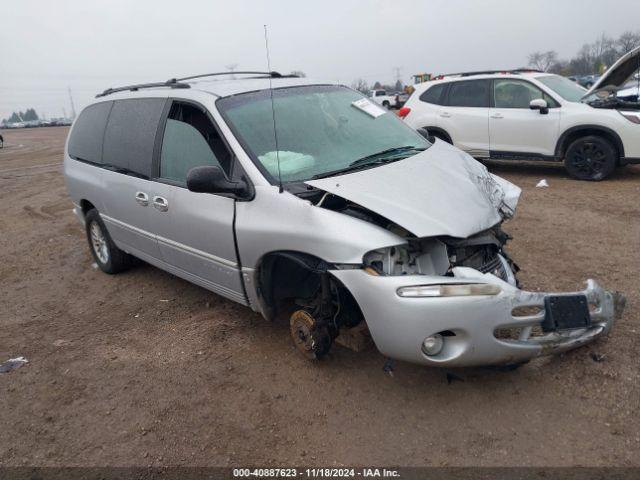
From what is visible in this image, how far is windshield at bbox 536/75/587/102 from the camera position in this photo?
321 inches

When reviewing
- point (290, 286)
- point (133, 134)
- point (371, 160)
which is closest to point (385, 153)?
point (371, 160)

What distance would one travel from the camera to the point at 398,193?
2.99 metres

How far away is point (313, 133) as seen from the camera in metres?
3.69

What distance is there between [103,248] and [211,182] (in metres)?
2.91

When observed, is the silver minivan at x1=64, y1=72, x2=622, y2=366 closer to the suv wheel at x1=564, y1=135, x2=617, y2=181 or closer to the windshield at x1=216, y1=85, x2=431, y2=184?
the windshield at x1=216, y1=85, x2=431, y2=184

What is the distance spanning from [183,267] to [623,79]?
7538 millimetres

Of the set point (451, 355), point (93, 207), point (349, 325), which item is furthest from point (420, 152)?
point (93, 207)

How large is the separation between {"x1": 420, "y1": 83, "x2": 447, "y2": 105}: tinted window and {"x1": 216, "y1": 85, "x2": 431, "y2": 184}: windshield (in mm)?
5510

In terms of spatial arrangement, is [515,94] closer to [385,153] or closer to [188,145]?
[385,153]

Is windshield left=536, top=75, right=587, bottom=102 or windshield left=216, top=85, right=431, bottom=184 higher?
windshield left=216, top=85, right=431, bottom=184

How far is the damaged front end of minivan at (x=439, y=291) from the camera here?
8.64ft

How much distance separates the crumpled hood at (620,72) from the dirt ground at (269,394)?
3748 millimetres

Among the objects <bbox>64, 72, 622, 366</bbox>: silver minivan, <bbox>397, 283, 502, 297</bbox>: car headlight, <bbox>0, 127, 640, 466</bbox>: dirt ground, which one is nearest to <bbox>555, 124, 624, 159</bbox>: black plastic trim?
<bbox>0, 127, 640, 466</bbox>: dirt ground

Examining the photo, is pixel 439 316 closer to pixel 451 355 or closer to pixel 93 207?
pixel 451 355
